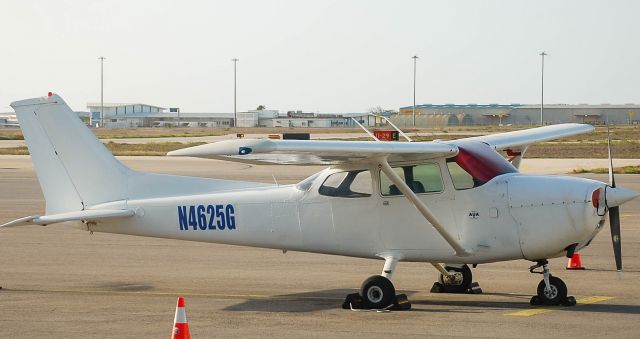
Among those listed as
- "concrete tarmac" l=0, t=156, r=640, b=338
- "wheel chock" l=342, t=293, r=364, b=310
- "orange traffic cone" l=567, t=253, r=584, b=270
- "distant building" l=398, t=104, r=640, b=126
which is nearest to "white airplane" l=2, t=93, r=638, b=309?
"wheel chock" l=342, t=293, r=364, b=310

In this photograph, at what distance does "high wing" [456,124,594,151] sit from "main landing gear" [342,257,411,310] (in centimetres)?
260

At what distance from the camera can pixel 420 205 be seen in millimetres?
11430

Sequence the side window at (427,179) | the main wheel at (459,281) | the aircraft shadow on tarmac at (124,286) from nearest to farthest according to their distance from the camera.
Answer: the side window at (427,179), the main wheel at (459,281), the aircraft shadow on tarmac at (124,286)

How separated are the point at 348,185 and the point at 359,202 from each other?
26cm

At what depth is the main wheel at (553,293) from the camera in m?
11.6

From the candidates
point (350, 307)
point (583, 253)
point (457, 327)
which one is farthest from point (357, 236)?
point (583, 253)

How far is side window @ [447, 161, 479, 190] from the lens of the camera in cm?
1170

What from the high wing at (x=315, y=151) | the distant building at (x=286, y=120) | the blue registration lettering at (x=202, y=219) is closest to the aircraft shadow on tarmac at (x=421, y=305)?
the blue registration lettering at (x=202, y=219)

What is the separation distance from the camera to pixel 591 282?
44.4 feet

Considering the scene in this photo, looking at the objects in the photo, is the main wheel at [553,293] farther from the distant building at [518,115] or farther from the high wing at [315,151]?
the distant building at [518,115]

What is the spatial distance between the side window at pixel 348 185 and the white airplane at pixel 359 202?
0.05ft

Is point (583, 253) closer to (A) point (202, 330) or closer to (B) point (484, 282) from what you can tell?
(B) point (484, 282)

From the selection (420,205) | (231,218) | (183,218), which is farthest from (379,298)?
(183,218)

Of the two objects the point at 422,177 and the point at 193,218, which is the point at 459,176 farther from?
the point at 193,218
